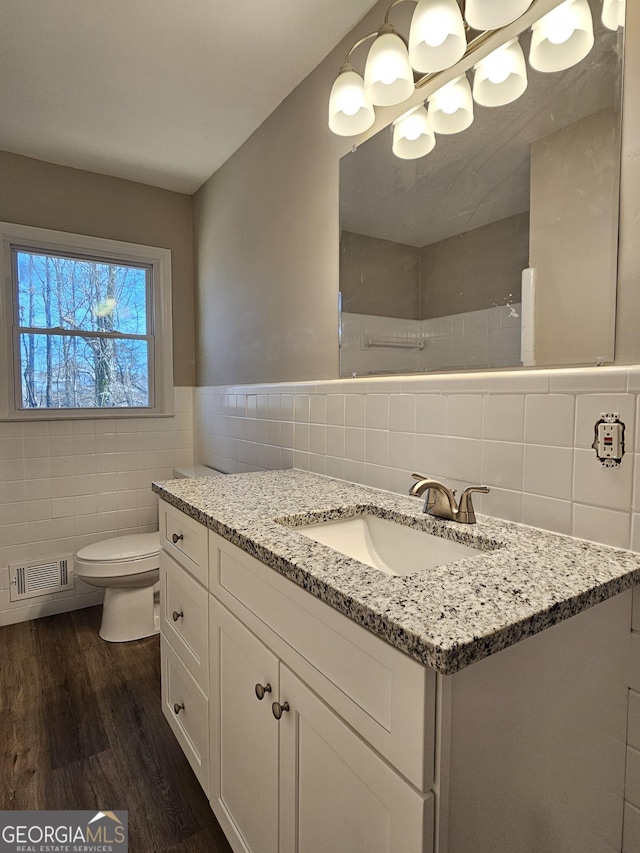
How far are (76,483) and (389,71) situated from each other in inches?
97.8

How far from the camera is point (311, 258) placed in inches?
73.9

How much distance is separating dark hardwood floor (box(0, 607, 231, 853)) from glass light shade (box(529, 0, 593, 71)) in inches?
82.2

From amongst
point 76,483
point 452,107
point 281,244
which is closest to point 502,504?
point 452,107

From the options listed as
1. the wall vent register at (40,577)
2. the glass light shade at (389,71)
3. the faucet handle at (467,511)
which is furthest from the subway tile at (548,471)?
the wall vent register at (40,577)

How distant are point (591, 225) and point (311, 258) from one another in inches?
43.8

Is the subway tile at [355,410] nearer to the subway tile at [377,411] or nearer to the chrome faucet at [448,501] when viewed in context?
the subway tile at [377,411]

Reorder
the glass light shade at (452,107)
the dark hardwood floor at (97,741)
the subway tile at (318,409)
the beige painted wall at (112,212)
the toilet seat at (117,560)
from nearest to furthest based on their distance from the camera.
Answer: the glass light shade at (452,107) → the dark hardwood floor at (97,741) → the subway tile at (318,409) → the toilet seat at (117,560) → the beige painted wall at (112,212)

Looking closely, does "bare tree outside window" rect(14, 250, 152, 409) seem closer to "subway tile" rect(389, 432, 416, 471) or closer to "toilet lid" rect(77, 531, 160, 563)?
"toilet lid" rect(77, 531, 160, 563)

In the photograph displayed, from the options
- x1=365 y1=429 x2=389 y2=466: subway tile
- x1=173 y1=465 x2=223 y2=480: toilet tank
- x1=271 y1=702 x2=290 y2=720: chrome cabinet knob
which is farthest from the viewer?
x1=173 y1=465 x2=223 y2=480: toilet tank

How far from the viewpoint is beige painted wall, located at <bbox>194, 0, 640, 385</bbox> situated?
1.78 metres

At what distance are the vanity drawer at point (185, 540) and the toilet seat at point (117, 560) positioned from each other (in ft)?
2.59

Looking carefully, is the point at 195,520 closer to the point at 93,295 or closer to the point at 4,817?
the point at 4,817

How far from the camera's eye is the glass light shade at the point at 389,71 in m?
1.28

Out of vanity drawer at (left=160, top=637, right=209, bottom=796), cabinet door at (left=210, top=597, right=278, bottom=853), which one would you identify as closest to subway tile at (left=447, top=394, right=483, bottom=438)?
cabinet door at (left=210, top=597, right=278, bottom=853)
